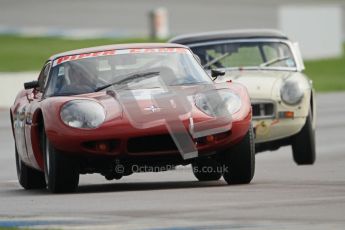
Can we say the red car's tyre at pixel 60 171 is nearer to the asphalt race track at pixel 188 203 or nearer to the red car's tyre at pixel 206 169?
the asphalt race track at pixel 188 203

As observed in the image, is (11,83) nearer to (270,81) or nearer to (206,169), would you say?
(270,81)

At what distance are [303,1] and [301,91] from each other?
3719cm

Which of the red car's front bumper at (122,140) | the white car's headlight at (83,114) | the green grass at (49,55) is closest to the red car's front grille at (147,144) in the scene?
the red car's front bumper at (122,140)

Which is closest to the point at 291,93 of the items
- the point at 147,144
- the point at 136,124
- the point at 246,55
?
the point at 246,55

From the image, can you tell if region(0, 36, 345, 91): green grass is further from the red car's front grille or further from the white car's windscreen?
the red car's front grille

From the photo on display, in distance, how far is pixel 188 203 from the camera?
27.9ft

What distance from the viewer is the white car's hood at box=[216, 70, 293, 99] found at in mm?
13359

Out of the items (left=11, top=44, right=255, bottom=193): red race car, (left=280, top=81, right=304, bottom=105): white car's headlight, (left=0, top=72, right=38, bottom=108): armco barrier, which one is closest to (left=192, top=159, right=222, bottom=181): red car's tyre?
(left=11, top=44, right=255, bottom=193): red race car

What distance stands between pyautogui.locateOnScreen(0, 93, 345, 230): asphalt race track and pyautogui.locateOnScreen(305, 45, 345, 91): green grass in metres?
17.6

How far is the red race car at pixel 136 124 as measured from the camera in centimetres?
948

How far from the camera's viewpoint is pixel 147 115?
948cm

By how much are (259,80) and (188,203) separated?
5289 millimetres

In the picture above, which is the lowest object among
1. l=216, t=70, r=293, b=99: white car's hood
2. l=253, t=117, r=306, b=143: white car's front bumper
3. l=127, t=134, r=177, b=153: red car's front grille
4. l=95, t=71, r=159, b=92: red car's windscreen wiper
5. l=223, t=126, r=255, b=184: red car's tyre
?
l=253, t=117, r=306, b=143: white car's front bumper

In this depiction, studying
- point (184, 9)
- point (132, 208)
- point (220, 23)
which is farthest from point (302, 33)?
point (132, 208)
